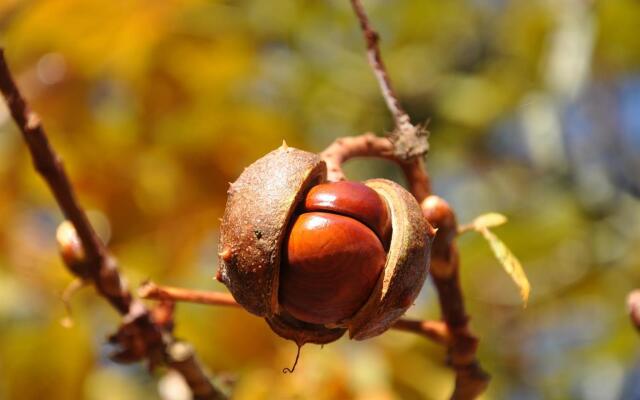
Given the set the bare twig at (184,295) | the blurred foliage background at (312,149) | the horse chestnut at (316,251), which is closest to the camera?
the horse chestnut at (316,251)

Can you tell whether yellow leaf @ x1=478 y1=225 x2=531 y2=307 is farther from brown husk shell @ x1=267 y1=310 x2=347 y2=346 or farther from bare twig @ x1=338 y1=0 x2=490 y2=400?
brown husk shell @ x1=267 y1=310 x2=347 y2=346

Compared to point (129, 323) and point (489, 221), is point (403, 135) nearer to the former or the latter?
point (489, 221)

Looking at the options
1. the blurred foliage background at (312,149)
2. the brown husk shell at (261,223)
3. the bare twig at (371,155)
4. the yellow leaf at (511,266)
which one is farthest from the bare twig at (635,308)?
the blurred foliage background at (312,149)

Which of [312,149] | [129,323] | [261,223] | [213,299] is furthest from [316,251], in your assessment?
[312,149]

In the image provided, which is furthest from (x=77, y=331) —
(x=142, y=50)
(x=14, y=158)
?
(x=142, y=50)

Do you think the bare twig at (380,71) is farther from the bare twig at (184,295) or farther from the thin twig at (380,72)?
the bare twig at (184,295)

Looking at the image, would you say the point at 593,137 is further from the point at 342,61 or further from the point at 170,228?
the point at 170,228
